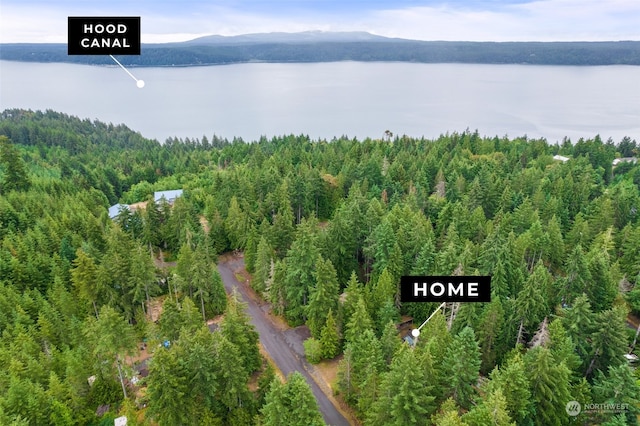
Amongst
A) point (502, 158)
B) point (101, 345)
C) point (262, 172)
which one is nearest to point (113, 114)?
point (262, 172)

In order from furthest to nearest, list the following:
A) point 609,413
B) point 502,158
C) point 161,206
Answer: point 502,158
point 161,206
point 609,413

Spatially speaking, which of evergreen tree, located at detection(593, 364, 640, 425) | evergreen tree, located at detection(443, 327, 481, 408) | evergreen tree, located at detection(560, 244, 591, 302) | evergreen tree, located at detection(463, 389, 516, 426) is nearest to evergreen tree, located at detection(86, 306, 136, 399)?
evergreen tree, located at detection(443, 327, 481, 408)

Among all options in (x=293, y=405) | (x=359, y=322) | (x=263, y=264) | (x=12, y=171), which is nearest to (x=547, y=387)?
(x=359, y=322)

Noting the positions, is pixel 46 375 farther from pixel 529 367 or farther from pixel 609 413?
pixel 609 413

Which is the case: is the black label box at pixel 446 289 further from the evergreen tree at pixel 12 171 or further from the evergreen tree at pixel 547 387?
the evergreen tree at pixel 12 171

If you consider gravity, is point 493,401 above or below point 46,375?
above

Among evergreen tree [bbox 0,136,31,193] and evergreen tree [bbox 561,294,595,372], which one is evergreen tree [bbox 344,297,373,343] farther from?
evergreen tree [bbox 0,136,31,193]

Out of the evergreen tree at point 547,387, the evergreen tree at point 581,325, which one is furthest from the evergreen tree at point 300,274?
the evergreen tree at point 581,325
